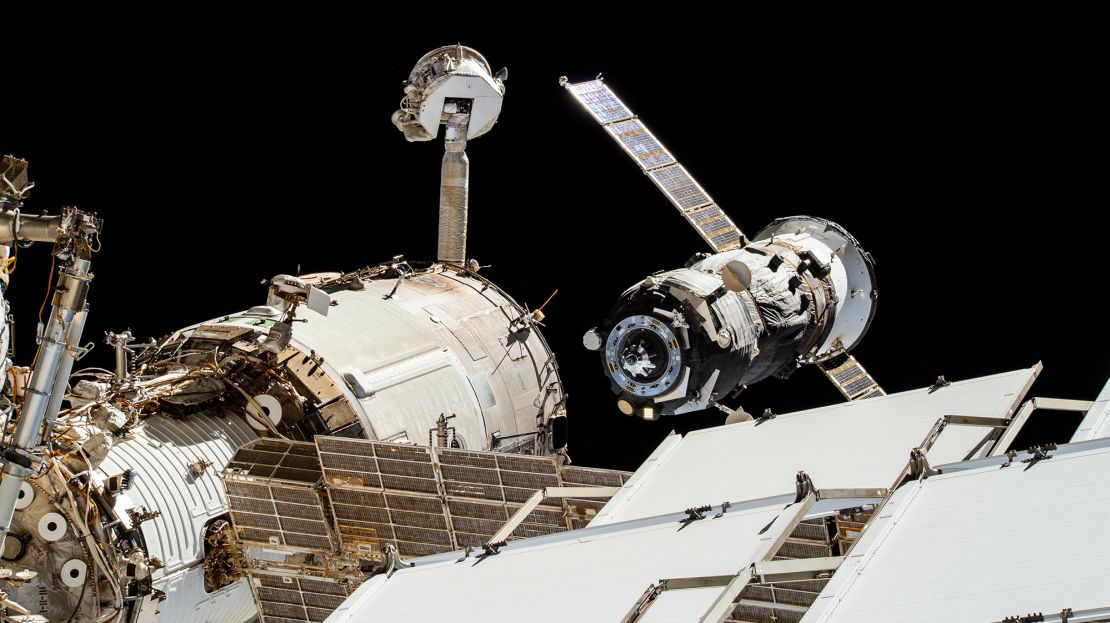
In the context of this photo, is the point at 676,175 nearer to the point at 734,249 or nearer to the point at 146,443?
the point at 734,249

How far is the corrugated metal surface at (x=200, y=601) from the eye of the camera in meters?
11.1

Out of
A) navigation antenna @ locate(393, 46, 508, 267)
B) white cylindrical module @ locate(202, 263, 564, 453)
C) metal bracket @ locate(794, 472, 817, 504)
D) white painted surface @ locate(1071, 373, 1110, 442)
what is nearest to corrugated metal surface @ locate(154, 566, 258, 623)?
white cylindrical module @ locate(202, 263, 564, 453)

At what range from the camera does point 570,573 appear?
8.96 metres

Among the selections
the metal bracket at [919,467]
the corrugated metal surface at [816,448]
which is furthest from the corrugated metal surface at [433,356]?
the metal bracket at [919,467]

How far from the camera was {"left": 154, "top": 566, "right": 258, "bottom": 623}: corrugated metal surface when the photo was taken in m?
11.1

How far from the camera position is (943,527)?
822 cm

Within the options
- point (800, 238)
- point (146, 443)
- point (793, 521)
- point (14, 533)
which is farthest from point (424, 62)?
point (793, 521)

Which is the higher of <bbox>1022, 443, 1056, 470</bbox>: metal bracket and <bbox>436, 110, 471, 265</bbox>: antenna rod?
<bbox>436, 110, 471, 265</bbox>: antenna rod

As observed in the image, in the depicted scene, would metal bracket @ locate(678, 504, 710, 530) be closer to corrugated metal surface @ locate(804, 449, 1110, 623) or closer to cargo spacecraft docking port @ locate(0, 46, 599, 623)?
corrugated metal surface @ locate(804, 449, 1110, 623)

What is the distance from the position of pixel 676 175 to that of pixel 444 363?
3.83 metres

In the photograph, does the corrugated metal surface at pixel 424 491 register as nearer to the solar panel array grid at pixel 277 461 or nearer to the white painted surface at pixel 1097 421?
the solar panel array grid at pixel 277 461

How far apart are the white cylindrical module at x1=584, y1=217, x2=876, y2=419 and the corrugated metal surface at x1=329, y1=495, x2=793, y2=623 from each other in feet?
10.7

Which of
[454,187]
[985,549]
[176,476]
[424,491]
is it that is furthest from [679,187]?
[985,549]

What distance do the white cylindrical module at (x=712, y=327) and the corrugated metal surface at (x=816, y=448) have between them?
0.94 m
